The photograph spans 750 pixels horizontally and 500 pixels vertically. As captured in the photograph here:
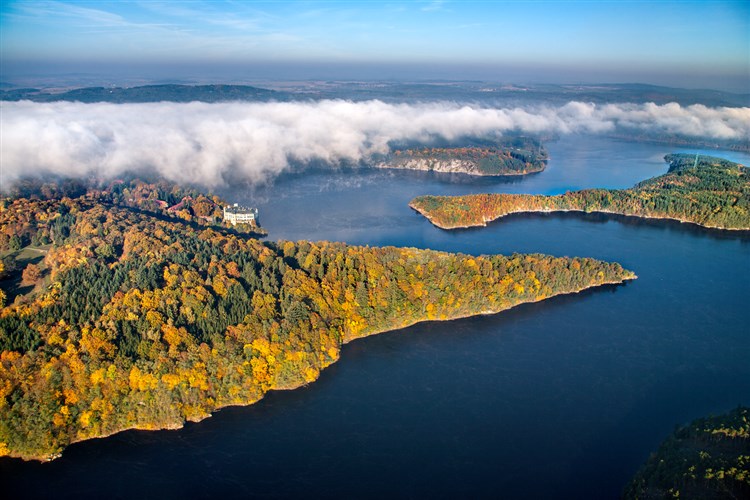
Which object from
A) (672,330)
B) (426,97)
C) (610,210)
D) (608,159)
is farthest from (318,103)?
(672,330)

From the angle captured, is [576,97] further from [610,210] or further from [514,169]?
[610,210]

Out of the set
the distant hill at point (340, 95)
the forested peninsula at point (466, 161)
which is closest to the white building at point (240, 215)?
the forested peninsula at point (466, 161)

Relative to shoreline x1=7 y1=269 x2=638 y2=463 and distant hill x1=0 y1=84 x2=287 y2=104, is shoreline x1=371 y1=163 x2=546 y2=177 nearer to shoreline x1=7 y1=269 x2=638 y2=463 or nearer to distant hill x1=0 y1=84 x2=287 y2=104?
shoreline x1=7 y1=269 x2=638 y2=463

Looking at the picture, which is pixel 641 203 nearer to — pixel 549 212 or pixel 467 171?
pixel 549 212

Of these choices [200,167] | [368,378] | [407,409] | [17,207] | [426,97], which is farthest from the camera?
[426,97]

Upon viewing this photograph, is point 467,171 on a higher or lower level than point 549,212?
higher

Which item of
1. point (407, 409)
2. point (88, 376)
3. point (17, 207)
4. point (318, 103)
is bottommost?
point (407, 409)

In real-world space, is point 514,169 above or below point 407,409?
above

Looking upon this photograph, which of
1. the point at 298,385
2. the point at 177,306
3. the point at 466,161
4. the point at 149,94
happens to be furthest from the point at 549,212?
the point at 149,94

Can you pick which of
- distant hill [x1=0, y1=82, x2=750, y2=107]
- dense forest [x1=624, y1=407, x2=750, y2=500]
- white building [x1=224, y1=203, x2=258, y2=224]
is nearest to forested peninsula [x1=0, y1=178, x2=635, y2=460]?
white building [x1=224, y1=203, x2=258, y2=224]
